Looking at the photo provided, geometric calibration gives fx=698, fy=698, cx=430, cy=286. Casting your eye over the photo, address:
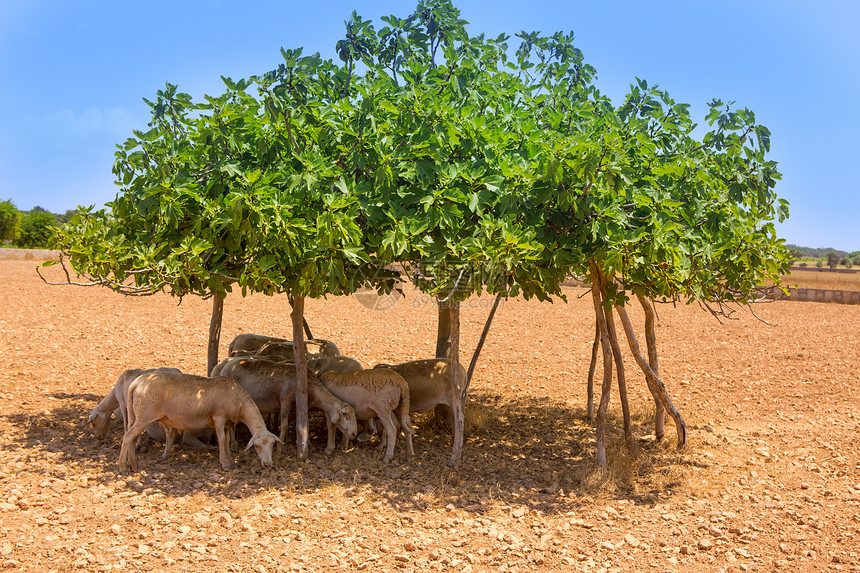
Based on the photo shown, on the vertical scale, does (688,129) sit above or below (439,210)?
above

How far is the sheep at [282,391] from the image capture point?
858cm

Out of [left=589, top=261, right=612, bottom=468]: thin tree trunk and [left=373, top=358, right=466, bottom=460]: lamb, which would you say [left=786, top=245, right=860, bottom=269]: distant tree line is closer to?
[left=589, top=261, right=612, bottom=468]: thin tree trunk

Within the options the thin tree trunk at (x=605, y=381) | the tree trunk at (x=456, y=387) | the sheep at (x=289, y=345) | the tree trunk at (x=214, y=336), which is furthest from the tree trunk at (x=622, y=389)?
the tree trunk at (x=214, y=336)

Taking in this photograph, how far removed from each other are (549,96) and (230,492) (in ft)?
19.4

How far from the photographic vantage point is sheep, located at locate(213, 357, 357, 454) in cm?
858

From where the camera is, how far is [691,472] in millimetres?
8312

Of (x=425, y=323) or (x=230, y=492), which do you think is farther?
(x=425, y=323)

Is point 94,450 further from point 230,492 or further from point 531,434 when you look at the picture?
point 531,434

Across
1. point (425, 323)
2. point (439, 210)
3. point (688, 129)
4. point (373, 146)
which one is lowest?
point (425, 323)

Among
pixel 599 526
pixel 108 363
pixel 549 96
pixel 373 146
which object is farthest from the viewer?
pixel 108 363

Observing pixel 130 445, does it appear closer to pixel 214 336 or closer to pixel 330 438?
pixel 330 438

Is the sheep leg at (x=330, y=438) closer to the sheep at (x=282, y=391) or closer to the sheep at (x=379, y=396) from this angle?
the sheep at (x=282, y=391)

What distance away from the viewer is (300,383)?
8.54 meters

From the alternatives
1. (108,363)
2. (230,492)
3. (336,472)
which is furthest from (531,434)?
(108,363)
